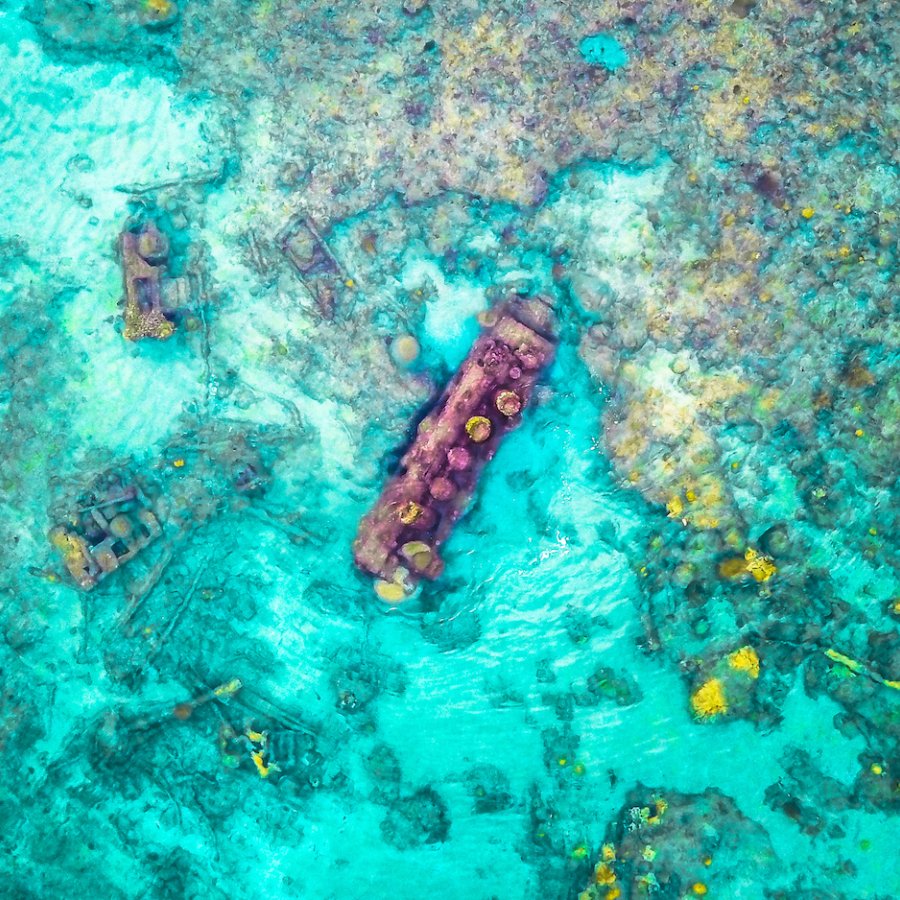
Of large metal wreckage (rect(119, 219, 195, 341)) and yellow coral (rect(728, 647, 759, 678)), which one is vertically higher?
large metal wreckage (rect(119, 219, 195, 341))

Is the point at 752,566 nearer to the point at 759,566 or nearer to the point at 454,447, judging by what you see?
the point at 759,566

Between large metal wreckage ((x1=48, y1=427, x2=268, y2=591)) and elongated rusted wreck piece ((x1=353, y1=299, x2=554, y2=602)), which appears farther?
large metal wreckage ((x1=48, y1=427, x2=268, y2=591))

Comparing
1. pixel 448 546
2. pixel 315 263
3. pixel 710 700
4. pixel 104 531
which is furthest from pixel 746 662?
pixel 104 531

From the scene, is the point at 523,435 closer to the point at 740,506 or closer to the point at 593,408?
the point at 593,408

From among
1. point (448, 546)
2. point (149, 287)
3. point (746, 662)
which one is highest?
point (149, 287)

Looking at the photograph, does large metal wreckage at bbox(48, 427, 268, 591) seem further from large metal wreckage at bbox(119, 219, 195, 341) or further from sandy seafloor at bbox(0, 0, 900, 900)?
large metal wreckage at bbox(119, 219, 195, 341)

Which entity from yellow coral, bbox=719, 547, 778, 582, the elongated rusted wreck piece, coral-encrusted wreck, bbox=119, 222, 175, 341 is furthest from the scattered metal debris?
yellow coral, bbox=719, 547, 778, 582

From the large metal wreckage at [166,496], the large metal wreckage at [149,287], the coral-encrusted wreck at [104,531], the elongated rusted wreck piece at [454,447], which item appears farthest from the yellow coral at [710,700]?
the large metal wreckage at [149,287]
